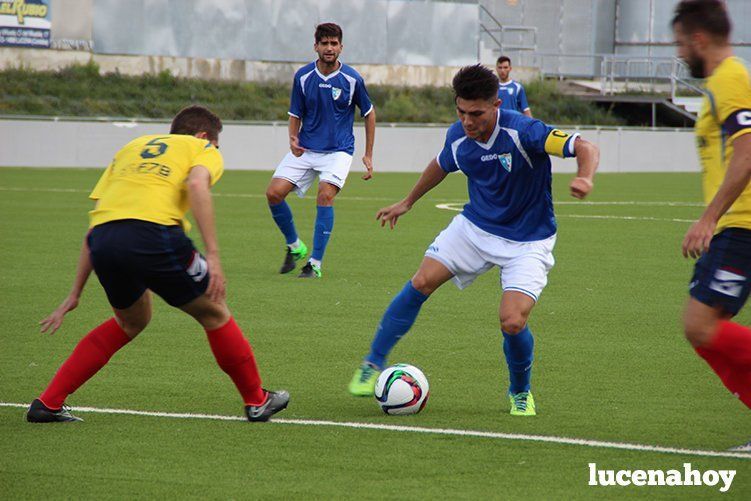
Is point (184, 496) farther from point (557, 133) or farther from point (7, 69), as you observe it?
point (7, 69)

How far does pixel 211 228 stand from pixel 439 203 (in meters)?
16.1

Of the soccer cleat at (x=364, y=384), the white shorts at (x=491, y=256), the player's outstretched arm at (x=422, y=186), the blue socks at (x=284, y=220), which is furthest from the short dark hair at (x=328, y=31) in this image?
the soccer cleat at (x=364, y=384)

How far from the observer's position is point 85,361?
5812 mm

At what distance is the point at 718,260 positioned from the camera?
16.9ft

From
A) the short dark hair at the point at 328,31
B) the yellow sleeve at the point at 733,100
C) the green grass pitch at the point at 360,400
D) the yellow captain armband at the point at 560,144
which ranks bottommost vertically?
the green grass pitch at the point at 360,400

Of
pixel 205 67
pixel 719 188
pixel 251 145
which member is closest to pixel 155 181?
pixel 719 188

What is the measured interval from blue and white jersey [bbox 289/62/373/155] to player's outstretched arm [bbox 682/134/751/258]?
24.4ft

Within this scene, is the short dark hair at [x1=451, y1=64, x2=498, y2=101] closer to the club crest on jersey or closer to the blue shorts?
the club crest on jersey

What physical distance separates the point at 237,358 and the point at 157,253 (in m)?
0.68

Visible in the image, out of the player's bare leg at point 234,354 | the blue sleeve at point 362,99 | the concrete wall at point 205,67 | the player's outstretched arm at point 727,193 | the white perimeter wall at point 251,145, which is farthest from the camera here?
the concrete wall at point 205,67

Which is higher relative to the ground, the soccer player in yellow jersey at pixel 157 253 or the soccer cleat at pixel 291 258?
the soccer player in yellow jersey at pixel 157 253

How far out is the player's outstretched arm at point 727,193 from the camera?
16.2 feet

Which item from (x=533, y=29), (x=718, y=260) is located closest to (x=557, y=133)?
(x=718, y=260)

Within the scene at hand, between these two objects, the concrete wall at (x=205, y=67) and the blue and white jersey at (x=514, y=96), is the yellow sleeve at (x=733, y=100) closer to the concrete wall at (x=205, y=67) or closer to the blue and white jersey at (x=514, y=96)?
the blue and white jersey at (x=514, y=96)
